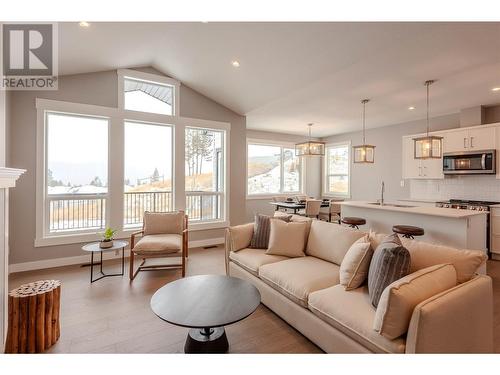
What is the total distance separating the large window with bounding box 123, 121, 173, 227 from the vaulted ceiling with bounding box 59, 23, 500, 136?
3.67 feet

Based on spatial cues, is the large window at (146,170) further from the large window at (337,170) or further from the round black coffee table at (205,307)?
the large window at (337,170)

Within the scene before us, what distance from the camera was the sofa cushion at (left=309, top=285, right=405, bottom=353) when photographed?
1.48m

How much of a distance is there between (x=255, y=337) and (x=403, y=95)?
4.41 metres

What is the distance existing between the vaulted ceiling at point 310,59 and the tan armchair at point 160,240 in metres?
2.51

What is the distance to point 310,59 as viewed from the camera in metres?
3.46

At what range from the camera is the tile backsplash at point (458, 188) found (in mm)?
4641

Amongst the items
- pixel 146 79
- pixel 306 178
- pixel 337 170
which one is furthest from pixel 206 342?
pixel 337 170

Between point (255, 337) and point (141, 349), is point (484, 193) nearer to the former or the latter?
point (255, 337)

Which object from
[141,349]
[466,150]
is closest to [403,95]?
[466,150]

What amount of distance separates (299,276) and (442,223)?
2.34 metres

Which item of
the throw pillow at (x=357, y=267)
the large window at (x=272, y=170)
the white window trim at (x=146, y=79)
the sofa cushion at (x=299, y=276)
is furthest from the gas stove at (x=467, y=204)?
the white window trim at (x=146, y=79)

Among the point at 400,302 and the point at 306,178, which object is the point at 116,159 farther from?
the point at 306,178

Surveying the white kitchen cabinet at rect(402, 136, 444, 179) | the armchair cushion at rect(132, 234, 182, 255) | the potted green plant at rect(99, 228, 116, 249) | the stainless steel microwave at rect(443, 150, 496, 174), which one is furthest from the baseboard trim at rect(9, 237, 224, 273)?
the stainless steel microwave at rect(443, 150, 496, 174)

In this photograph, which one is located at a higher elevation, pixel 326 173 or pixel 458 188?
pixel 326 173
